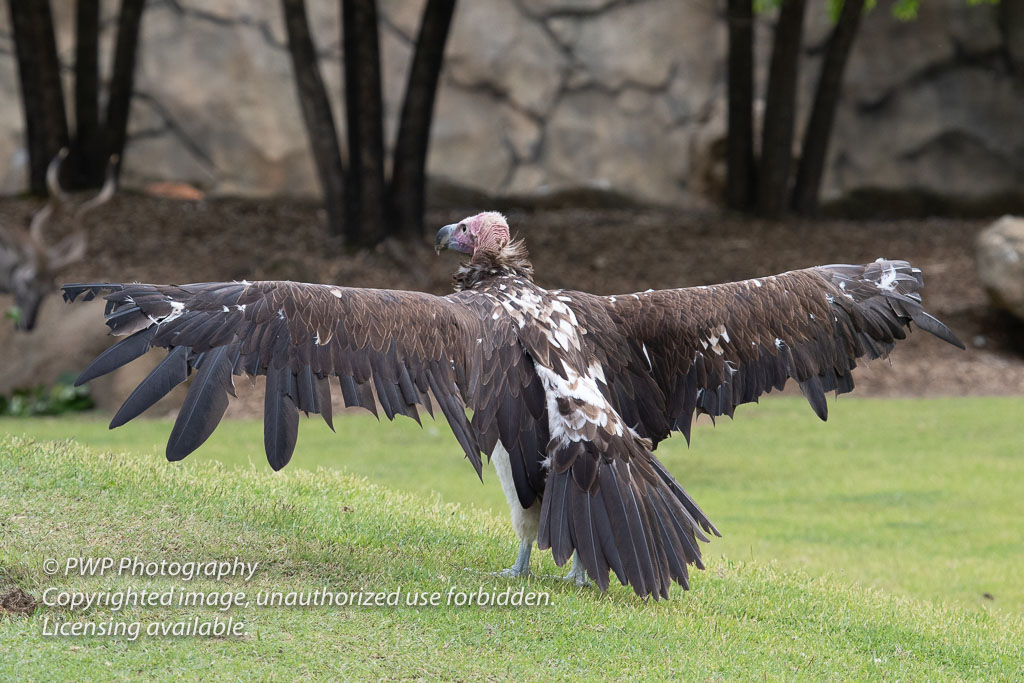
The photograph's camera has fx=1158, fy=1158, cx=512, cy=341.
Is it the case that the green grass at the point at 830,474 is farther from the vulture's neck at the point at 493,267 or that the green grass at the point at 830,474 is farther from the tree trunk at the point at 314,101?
the tree trunk at the point at 314,101

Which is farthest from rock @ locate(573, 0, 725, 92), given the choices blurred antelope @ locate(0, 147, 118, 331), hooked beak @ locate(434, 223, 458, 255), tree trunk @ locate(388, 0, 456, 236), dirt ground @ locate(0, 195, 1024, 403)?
hooked beak @ locate(434, 223, 458, 255)

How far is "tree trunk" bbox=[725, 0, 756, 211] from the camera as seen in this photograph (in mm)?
15156

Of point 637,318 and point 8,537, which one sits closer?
point 8,537

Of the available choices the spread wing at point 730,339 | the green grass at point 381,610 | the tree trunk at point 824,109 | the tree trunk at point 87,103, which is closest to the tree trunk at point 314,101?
the tree trunk at point 87,103

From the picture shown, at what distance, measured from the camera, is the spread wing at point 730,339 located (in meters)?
4.89

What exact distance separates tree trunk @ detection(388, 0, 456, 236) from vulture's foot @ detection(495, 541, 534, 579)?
8644mm

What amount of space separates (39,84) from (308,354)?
37.6ft

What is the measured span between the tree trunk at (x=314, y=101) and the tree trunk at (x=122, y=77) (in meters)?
3.60

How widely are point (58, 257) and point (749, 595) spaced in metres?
8.55

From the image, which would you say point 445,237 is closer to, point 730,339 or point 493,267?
point 493,267

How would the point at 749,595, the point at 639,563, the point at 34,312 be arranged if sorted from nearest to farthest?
the point at 639,563
the point at 749,595
the point at 34,312

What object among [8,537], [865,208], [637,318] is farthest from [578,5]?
[8,537]

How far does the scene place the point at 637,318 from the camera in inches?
195

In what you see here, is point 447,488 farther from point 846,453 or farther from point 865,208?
point 865,208
